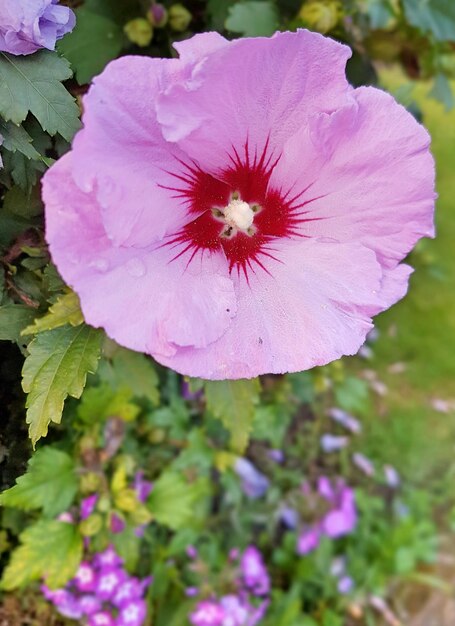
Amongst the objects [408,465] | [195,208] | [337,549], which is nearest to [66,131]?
[195,208]

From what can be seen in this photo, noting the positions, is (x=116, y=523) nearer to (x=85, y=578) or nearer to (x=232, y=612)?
(x=85, y=578)

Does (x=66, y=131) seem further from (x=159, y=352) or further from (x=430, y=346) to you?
(x=430, y=346)

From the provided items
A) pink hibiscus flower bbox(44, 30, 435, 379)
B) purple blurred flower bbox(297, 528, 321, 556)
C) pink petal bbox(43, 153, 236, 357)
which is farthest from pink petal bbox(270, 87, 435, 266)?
purple blurred flower bbox(297, 528, 321, 556)

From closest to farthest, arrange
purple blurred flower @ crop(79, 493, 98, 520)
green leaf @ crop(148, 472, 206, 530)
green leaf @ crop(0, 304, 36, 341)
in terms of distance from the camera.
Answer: green leaf @ crop(0, 304, 36, 341), purple blurred flower @ crop(79, 493, 98, 520), green leaf @ crop(148, 472, 206, 530)

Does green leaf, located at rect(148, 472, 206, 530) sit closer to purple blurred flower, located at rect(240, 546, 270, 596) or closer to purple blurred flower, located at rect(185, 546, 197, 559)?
purple blurred flower, located at rect(185, 546, 197, 559)

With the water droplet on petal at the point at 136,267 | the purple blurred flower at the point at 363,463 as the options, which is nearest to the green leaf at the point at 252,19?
the water droplet on petal at the point at 136,267

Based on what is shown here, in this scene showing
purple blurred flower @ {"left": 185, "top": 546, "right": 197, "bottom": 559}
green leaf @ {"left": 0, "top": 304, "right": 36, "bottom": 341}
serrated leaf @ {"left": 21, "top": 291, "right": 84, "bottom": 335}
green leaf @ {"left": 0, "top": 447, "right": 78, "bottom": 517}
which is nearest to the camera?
serrated leaf @ {"left": 21, "top": 291, "right": 84, "bottom": 335}
